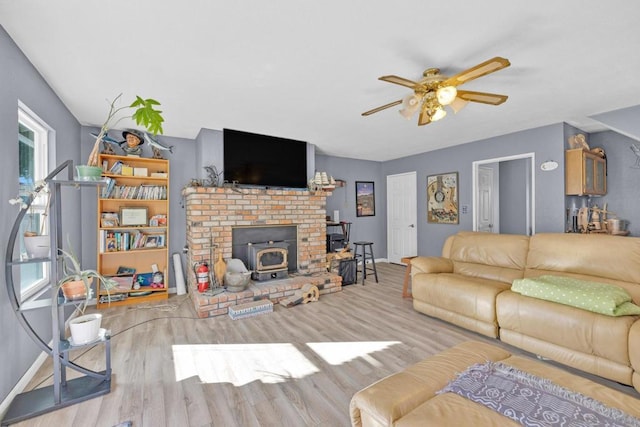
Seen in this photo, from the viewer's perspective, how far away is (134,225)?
3844 millimetres

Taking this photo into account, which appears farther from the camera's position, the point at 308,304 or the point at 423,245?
the point at 423,245

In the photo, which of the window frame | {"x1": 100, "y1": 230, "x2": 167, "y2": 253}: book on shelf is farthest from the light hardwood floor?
{"x1": 100, "y1": 230, "x2": 167, "y2": 253}: book on shelf

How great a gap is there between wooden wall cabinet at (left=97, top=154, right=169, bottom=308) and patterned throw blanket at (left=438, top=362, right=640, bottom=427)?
3.96m

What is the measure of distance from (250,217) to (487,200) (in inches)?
173

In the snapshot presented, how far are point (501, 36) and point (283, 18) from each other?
4.73ft

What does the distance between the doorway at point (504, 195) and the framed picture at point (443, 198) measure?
0.52 m

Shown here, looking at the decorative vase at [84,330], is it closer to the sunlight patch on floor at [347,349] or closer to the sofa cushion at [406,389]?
the sunlight patch on floor at [347,349]

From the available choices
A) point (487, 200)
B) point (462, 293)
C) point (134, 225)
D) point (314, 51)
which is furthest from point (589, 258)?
point (134, 225)

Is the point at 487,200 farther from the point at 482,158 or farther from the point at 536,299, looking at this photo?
the point at 536,299

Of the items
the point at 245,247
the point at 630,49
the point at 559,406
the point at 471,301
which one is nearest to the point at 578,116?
the point at 630,49

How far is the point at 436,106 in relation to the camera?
95.3 inches

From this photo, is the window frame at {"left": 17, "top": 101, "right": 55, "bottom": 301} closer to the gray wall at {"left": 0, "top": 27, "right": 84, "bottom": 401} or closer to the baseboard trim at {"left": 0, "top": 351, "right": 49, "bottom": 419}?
the gray wall at {"left": 0, "top": 27, "right": 84, "bottom": 401}

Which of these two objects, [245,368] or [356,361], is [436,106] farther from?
[245,368]

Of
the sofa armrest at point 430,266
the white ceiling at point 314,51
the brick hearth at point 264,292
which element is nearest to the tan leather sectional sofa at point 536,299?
the sofa armrest at point 430,266
